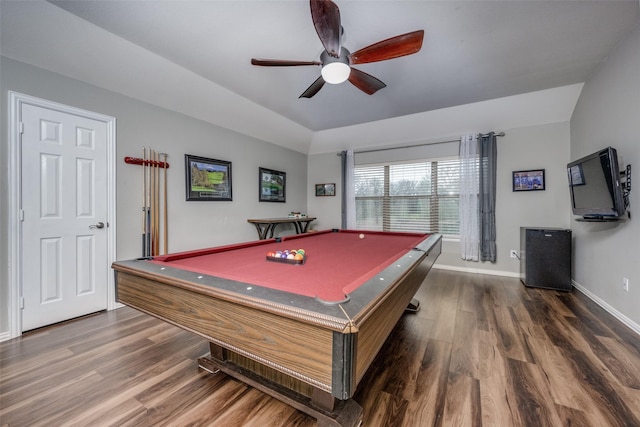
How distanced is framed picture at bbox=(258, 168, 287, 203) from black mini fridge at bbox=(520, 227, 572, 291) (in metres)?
3.92

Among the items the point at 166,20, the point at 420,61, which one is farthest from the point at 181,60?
the point at 420,61

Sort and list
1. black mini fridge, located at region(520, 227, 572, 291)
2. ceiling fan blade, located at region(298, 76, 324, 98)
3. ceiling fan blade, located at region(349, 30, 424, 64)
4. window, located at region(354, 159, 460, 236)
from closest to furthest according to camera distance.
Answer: ceiling fan blade, located at region(349, 30, 424, 64) < ceiling fan blade, located at region(298, 76, 324, 98) < black mini fridge, located at region(520, 227, 572, 291) < window, located at region(354, 159, 460, 236)

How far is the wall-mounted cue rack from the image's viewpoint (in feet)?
9.39

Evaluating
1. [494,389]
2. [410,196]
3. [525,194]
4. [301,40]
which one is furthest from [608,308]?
[301,40]

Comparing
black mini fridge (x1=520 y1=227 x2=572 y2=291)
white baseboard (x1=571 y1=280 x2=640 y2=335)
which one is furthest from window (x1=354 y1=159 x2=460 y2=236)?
white baseboard (x1=571 y1=280 x2=640 y2=335)

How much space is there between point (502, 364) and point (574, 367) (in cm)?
44

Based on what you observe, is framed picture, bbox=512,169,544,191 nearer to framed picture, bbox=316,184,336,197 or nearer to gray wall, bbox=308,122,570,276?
gray wall, bbox=308,122,570,276

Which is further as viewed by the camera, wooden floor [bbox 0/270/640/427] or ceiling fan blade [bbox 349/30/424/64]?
ceiling fan blade [bbox 349/30/424/64]

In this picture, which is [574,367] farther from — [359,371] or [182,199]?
[182,199]

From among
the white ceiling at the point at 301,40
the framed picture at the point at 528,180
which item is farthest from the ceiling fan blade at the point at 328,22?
the framed picture at the point at 528,180

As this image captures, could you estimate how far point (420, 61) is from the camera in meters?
2.57

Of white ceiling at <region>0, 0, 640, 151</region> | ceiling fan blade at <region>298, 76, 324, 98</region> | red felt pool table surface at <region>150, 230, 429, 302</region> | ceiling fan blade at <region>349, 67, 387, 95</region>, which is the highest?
white ceiling at <region>0, 0, 640, 151</region>

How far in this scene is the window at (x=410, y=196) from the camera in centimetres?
439

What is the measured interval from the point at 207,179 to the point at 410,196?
352 centimetres
